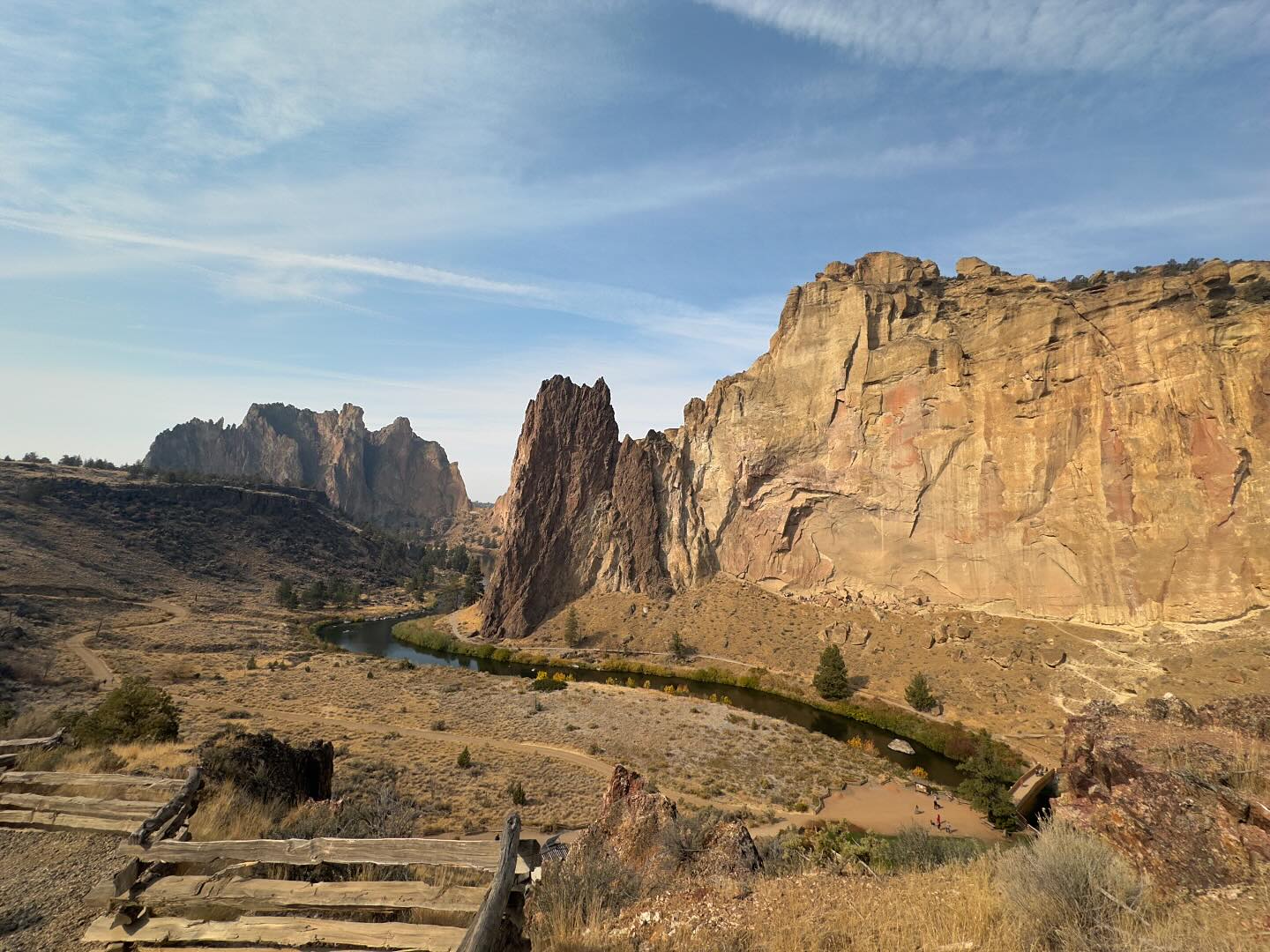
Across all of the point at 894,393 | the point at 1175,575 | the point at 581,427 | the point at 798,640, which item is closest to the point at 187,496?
the point at 581,427

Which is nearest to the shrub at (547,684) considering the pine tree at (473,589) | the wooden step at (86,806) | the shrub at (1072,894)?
the pine tree at (473,589)

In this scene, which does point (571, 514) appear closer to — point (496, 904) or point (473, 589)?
point (473, 589)

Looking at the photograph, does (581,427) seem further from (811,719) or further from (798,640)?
(811,719)

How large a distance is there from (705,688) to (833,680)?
10.6 m

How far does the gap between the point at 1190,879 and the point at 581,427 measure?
2788 inches

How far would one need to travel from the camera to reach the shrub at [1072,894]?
484 centimetres

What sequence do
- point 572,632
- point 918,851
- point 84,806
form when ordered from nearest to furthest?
point 84,806, point 918,851, point 572,632

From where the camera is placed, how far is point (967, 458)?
49188 mm

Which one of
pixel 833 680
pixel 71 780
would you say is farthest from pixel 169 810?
pixel 833 680

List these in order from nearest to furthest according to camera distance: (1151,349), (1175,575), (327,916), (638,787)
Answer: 1. (327,916)
2. (638,787)
3. (1175,575)
4. (1151,349)

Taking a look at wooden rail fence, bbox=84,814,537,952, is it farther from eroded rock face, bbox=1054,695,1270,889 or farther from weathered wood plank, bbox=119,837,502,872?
eroded rock face, bbox=1054,695,1270,889

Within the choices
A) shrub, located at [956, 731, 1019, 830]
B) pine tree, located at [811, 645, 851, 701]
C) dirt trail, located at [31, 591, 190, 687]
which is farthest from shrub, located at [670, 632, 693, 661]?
dirt trail, located at [31, 591, 190, 687]

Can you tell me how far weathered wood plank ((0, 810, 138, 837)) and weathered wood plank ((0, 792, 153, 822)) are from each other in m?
0.05

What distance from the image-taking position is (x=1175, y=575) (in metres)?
37.1
